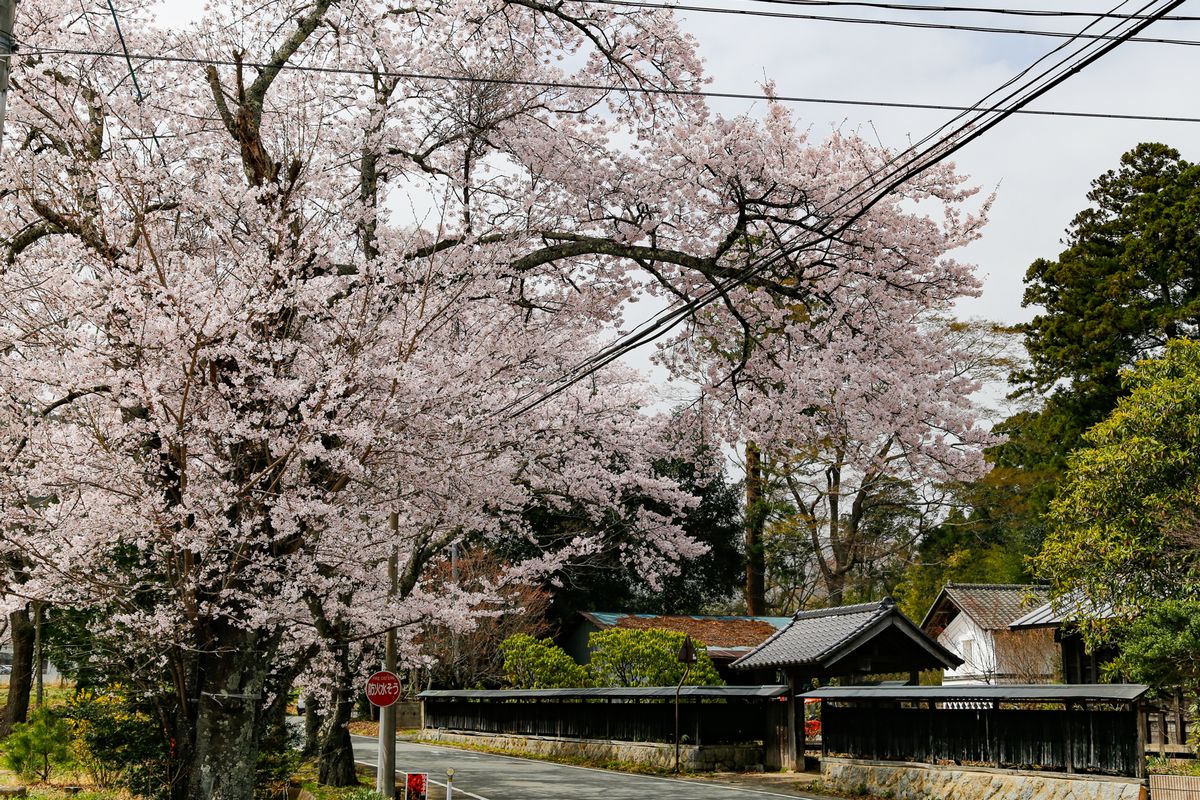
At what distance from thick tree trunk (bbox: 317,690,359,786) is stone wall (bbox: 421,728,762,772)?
8.15m

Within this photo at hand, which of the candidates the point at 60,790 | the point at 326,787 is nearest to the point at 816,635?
the point at 326,787

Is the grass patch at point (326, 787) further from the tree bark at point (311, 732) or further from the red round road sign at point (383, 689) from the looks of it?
the red round road sign at point (383, 689)

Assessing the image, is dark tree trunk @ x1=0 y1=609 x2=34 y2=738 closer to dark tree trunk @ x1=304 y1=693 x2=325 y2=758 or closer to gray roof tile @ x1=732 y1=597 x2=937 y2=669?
dark tree trunk @ x1=304 y1=693 x2=325 y2=758

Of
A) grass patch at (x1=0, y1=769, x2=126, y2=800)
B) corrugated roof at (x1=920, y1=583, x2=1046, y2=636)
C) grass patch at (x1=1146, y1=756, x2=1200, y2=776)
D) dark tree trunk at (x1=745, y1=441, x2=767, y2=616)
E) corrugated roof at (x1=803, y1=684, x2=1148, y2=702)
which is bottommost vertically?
grass patch at (x1=0, y1=769, x2=126, y2=800)

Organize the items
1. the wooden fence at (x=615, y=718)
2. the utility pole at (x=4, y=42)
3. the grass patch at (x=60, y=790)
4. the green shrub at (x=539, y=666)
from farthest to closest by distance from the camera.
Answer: the green shrub at (x=539, y=666) → the wooden fence at (x=615, y=718) → the grass patch at (x=60, y=790) → the utility pole at (x=4, y=42)

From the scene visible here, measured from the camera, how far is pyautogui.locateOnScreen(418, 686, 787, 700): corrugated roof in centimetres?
2344

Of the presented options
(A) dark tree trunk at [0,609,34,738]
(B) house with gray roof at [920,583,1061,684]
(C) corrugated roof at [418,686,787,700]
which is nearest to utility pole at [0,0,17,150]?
(C) corrugated roof at [418,686,787,700]

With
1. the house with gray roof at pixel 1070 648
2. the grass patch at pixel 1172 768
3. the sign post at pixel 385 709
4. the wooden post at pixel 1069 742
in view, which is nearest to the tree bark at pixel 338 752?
the sign post at pixel 385 709

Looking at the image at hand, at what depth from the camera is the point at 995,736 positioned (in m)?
17.0

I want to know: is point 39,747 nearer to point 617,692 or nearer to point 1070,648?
point 617,692

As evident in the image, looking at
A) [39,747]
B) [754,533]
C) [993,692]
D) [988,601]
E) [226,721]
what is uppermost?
[754,533]

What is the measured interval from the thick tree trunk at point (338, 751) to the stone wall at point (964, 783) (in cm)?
905

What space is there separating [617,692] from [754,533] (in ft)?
52.3

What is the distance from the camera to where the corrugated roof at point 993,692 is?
1439 cm
